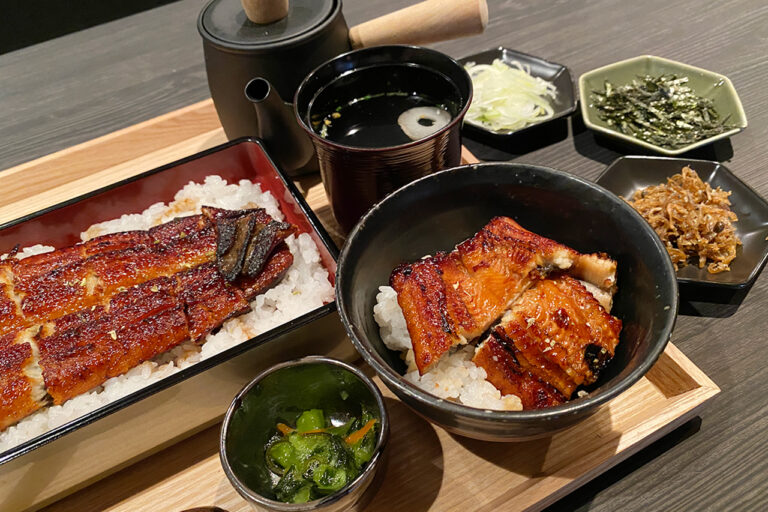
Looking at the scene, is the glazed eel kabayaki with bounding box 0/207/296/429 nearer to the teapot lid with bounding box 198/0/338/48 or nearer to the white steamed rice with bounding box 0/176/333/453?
the white steamed rice with bounding box 0/176/333/453

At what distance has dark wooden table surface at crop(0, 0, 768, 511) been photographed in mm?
1461

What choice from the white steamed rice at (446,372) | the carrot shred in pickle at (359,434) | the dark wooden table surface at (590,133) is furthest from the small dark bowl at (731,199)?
the carrot shred in pickle at (359,434)

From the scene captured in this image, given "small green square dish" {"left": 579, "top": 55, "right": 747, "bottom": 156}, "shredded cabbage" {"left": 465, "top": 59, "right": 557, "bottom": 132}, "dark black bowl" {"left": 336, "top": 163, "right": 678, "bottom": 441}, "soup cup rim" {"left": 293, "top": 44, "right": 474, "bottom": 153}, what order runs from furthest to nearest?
"shredded cabbage" {"left": 465, "top": 59, "right": 557, "bottom": 132}, "small green square dish" {"left": 579, "top": 55, "right": 747, "bottom": 156}, "soup cup rim" {"left": 293, "top": 44, "right": 474, "bottom": 153}, "dark black bowl" {"left": 336, "top": 163, "right": 678, "bottom": 441}

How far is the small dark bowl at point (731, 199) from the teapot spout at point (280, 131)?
1.16 metres

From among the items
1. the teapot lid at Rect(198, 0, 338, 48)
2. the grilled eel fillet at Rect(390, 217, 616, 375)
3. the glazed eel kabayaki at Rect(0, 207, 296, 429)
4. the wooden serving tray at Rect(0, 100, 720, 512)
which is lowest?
the wooden serving tray at Rect(0, 100, 720, 512)

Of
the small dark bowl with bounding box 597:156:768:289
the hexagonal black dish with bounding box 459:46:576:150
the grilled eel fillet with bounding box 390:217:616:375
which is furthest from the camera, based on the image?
the hexagonal black dish with bounding box 459:46:576:150

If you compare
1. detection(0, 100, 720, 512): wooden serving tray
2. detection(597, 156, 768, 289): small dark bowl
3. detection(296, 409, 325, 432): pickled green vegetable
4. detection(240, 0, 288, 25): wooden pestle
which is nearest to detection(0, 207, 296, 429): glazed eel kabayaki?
detection(0, 100, 720, 512): wooden serving tray

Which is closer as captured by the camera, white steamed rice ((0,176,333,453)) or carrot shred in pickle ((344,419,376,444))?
carrot shred in pickle ((344,419,376,444))

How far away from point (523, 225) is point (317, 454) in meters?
0.84

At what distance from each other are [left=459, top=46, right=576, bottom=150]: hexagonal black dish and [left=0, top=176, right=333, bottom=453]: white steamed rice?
0.99 m

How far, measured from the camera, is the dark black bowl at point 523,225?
3.63ft

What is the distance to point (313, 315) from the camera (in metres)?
1.45

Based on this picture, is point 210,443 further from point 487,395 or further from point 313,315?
point 487,395

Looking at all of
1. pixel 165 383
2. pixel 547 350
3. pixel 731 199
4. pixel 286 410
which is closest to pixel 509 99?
A: pixel 731 199
